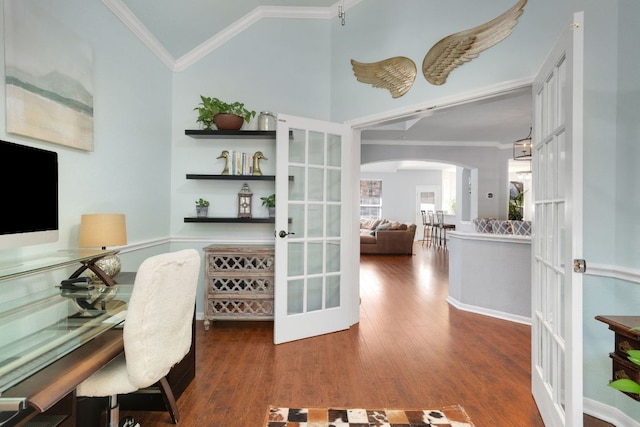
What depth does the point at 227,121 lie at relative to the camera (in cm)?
338

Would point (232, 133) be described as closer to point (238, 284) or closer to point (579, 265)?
point (238, 284)

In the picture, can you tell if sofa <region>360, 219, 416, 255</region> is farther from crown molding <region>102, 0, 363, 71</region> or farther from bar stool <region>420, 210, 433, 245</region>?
crown molding <region>102, 0, 363, 71</region>

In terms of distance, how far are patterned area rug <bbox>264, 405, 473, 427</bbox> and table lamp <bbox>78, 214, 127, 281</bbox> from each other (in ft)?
4.28

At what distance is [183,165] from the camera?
3602mm

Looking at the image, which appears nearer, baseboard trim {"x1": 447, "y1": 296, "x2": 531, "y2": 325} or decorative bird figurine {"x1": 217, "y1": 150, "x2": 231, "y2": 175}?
decorative bird figurine {"x1": 217, "y1": 150, "x2": 231, "y2": 175}

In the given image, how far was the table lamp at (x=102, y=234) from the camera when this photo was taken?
2006mm

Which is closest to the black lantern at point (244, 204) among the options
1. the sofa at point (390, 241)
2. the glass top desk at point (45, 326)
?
the glass top desk at point (45, 326)

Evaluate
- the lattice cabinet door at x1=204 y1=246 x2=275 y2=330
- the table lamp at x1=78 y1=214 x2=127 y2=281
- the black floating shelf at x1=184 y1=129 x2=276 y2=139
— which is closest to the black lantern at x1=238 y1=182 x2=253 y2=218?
the lattice cabinet door at x1=204 y1=246 x2=275 y2=330

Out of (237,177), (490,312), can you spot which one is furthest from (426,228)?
(237,177)

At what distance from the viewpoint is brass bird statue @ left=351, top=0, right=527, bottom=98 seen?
2.28 meters

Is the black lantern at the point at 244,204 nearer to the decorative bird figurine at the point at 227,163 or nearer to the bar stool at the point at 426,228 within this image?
the decorative bird figurine at the point at 227,163

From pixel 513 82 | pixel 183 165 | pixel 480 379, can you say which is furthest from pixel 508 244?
pixel 183 165

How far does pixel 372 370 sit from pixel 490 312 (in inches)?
78.6

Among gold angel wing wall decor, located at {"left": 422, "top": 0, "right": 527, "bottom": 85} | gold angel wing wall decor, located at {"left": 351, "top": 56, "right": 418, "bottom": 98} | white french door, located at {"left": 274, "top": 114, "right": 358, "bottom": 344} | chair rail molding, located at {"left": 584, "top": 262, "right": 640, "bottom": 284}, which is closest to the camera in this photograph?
chair rail molding, located at {"left": 584, "top": 262, "right": 640, "bottom": 284}
